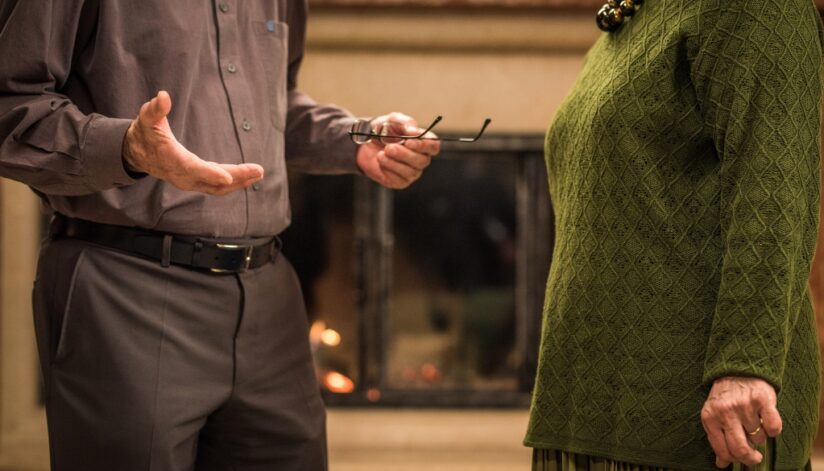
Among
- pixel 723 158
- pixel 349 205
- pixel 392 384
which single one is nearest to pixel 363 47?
pixel 349 205

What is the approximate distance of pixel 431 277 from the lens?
8.85 feet

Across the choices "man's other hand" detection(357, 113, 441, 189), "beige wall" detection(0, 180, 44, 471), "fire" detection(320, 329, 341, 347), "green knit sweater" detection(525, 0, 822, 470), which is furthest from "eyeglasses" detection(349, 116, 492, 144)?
"beige wall" detection(0, 180, 44, 471)

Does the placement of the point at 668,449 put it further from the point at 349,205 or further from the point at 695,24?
the point at 349,205

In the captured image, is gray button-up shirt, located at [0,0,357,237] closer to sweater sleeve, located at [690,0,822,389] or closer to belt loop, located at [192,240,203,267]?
belt loop, located at [192,240,203,267]

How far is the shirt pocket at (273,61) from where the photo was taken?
3.94 feet

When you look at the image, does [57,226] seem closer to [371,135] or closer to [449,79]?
[371,135]

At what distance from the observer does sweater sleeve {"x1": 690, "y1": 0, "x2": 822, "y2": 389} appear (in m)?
0.88

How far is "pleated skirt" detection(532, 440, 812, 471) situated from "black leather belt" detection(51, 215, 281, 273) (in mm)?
444

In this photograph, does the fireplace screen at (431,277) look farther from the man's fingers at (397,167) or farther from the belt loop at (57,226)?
the belt loop at (57,226)

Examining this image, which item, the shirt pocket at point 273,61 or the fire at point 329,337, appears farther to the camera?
the fire at point 329,337

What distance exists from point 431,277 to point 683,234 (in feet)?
5.72

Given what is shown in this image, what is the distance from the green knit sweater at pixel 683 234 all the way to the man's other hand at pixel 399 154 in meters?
0.22

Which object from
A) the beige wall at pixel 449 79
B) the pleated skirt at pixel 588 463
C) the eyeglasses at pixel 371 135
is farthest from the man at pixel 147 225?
the beige wall at pixel 449 79

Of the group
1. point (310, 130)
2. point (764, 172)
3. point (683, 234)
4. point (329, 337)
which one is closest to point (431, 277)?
point (329, 337)
